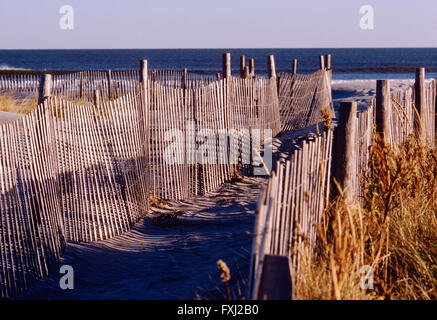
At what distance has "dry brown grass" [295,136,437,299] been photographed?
9.73 feet

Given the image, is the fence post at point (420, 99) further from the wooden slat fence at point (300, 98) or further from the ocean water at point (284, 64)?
the ocean water at point (284, 64)

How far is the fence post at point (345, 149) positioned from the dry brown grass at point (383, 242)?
0.23 meters

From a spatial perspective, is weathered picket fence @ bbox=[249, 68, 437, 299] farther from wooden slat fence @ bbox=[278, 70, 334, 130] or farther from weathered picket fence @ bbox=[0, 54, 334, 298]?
wooden slat fence @ bbox=[278, 70, 334, 130]

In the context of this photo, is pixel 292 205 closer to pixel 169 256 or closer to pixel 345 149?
pixel 345 149

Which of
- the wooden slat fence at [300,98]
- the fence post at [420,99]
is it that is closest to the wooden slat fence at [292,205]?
the fence post at [420,99]

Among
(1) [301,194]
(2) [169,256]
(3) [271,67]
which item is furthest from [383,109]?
(3) [271,67]

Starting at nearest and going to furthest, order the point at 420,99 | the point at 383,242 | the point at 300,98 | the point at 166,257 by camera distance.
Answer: the point at 383,242, the point at 166,257, the point at 420,99, the point at 300,98

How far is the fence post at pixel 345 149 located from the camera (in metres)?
4.12

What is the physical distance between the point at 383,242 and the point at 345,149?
799 mm

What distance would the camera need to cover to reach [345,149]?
13.6ft

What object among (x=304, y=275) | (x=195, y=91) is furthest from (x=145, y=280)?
(x=195, y=91)

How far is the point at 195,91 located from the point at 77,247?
8.72ft

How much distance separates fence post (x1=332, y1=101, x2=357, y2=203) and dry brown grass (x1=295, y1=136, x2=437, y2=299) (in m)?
0.23

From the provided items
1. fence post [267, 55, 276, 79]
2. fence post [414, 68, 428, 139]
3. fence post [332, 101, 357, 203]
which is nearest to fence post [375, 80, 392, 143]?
fence post [332, 101, 357, 203]
